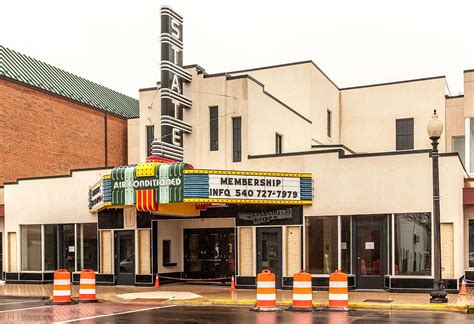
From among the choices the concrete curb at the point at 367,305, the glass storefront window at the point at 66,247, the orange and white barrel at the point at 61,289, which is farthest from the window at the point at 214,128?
the orange and white barrel at the point at 61,289

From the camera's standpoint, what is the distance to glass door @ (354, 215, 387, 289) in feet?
76.6

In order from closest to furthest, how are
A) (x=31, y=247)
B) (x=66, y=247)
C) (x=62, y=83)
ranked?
(x=66, y=247) < (x=31, y=247) < (x=62, y=83)

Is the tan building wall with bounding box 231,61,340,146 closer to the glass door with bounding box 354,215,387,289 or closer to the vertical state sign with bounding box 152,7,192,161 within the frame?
the vertical state sign with bounding box 152,7,192,161

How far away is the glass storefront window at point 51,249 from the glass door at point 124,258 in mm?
3661

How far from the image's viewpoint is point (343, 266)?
23.9 metres

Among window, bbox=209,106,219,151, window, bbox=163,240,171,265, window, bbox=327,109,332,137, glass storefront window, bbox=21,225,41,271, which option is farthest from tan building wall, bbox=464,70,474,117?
glass storefront window, bbox=21,225,41,271

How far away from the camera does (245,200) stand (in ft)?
77.9

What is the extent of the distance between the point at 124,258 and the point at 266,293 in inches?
422

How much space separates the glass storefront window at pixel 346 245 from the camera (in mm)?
23859

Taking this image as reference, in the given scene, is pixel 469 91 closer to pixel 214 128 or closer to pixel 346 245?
pixel 346 245

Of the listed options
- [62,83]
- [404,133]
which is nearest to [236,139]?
[404,133]

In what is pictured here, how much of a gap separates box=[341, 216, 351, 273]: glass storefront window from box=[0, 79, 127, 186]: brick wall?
1878cm

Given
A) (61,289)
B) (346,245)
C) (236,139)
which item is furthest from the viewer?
(236,139)

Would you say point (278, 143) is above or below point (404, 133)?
below
